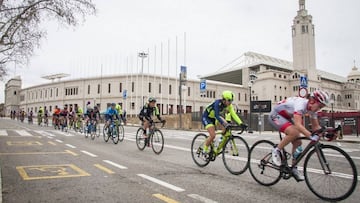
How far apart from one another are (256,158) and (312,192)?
1419mm

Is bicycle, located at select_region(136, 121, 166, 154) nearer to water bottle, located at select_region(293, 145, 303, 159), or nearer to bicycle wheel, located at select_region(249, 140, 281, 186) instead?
bicycle wheel, located at select_region(249, 140, 281, 186)

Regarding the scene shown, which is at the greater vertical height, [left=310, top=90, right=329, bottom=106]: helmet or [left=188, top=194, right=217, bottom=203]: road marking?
[left=310, top=90, right=329, bottom=106]: helmet

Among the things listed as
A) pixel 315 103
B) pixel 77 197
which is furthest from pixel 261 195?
pixel 77 197

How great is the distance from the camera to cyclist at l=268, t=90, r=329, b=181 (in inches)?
184

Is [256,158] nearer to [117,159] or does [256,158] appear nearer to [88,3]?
[117,159]

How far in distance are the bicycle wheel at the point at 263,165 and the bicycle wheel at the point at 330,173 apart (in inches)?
27.5

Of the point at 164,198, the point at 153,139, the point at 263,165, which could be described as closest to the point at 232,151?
the point at 263,165

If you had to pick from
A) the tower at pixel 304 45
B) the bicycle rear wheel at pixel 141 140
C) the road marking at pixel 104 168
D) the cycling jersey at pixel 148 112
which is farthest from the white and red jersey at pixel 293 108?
the tower at pixel 304 45

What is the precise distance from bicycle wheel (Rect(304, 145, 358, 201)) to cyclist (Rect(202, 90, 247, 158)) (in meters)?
1.90

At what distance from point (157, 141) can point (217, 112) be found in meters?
4.08

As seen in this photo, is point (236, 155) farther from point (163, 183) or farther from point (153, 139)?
point (153, 139)

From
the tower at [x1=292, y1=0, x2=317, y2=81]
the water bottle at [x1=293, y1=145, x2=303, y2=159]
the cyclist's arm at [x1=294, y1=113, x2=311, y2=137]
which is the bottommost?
the water bottle at [x1=293, y1=145, x2=303, y2=159]

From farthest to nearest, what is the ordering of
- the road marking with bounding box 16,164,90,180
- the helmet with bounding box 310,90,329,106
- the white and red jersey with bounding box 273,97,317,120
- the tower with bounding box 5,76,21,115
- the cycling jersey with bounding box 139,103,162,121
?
1. the tower with bounding box 5,76,21,115
2. the cycling jersey with bounding box 139,103,162,121
3. the road marking with bounding box 16,164,90,180
4. the white and red jersey with bounding box 273,97,317,120
5. the helmet with bounding box 310,90,329,106

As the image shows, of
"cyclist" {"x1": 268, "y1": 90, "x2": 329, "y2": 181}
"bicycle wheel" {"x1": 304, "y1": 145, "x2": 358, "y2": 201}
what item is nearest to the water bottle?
"cyclist" {"x1": 268, "y1": 90, "x2": 329, "y2": 181}
